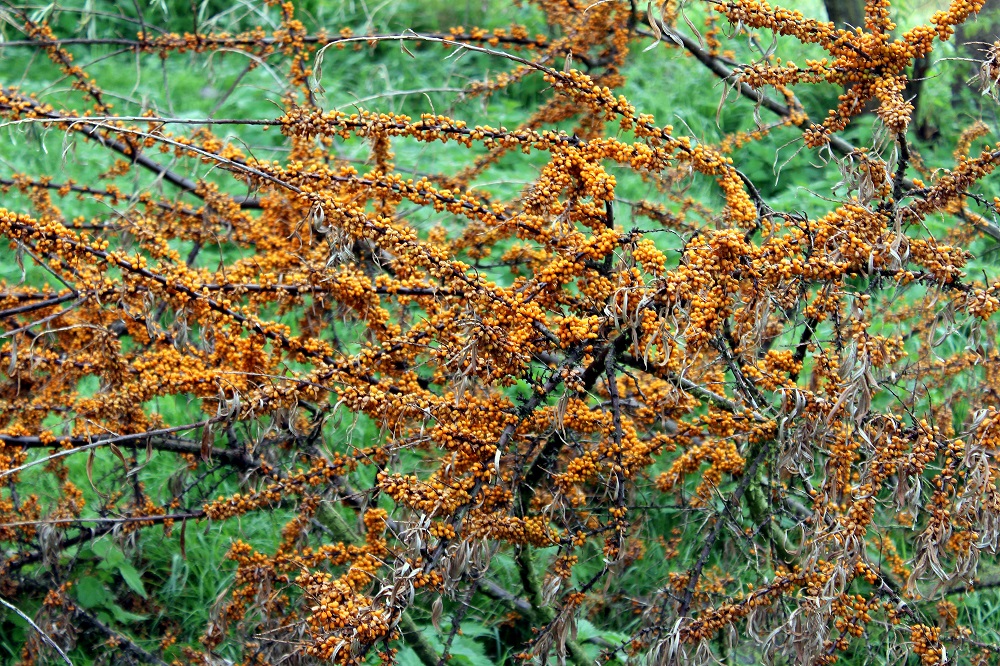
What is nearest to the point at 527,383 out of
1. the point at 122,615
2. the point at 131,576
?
the point at 131,576

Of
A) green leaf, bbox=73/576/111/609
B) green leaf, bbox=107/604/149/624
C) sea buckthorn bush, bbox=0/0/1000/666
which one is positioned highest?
sea buckthorn bush, bbox=0/0/1000/666

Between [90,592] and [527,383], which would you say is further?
[90,592]

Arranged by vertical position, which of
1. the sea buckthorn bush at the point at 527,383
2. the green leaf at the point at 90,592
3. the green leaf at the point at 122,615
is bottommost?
the green leaf at the point at 122,615

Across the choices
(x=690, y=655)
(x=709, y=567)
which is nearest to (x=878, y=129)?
(x=690, y=655)

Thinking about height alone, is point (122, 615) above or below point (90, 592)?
below

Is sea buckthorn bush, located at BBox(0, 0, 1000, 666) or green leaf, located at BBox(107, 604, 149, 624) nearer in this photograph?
sea buckthorn bush, located at BBox(0, 0, 1000, 666)

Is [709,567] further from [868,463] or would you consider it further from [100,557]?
[100,557]

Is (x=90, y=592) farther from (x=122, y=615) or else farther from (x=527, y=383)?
(x=527, y=383)

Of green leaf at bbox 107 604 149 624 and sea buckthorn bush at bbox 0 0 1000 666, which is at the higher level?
sea buckthorn bush at bbox 0 0 1000 666

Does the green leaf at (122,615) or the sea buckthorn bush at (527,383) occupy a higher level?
the sea buckthorn bush at (527,383)

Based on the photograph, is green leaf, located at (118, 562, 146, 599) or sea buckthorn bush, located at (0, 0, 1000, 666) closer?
sea buckthorn bush, located at (0, 0, 1000, 666)

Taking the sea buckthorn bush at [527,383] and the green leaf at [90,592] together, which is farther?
the green leaf at [90,592]

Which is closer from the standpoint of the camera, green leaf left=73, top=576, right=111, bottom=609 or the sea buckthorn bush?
the sea buckthorn bush

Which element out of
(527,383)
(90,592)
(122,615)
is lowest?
(122,615)
